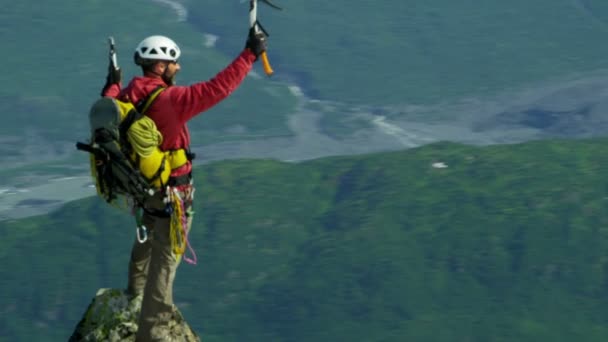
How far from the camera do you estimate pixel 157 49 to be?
50.0 feet

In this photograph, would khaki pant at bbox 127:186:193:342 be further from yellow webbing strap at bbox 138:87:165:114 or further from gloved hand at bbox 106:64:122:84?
gloved hand at bbox 106:64:122:84

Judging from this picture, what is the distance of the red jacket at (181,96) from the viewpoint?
1480 cm

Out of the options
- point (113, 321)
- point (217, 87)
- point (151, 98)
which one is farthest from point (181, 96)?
point (113, 321)

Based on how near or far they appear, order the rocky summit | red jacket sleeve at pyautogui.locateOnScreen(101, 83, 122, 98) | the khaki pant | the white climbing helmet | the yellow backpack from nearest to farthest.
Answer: the yellow backpack < the white climbing helmet < red jacket sleeve at pyautogui.locateOnScreen(101, 83, 122, 98) < the khaki pant < the rocky summit

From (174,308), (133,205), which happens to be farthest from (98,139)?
(174,308)

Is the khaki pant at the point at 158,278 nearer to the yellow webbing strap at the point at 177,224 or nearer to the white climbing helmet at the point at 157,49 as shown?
the yellow webbing strap at the point at 177,224

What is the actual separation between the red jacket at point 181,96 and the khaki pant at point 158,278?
794mm

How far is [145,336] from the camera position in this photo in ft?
55.5

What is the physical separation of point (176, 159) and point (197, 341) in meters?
2.82

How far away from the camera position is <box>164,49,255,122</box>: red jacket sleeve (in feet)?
48.5

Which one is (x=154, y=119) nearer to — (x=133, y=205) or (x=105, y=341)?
(x=133, y=205)

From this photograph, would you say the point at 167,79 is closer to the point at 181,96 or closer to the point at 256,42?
the point at 181,96

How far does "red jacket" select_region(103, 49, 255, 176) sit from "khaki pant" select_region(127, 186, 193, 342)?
794 millimetres

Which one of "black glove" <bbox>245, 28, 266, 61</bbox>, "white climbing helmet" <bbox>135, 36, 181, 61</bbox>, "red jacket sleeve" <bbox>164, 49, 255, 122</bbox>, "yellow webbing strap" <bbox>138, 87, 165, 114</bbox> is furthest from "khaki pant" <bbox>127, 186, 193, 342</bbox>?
"black glove" <bbox>245, 28, 266, 61</bbox>
